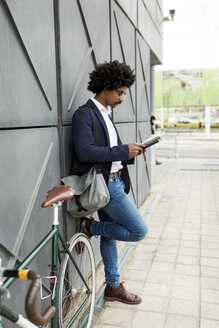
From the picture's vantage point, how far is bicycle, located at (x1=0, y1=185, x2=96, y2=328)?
2193mm

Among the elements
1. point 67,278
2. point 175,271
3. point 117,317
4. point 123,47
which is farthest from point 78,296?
point 123,47

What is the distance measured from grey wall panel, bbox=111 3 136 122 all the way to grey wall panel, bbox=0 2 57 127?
6.50 ft

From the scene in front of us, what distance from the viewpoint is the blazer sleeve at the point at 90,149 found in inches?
104

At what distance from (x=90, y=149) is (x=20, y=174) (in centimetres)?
59

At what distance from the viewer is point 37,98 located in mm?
2473

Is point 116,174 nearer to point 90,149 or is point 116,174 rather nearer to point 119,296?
point 90,149

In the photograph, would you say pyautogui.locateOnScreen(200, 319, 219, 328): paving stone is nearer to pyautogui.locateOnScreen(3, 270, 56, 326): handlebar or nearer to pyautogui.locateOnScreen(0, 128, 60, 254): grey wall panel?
pyautogui.locateOnScreen(0, 128, 60, 254): grey wall panel

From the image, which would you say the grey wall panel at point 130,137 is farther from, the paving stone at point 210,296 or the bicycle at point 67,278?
the paving stone at point 210,296

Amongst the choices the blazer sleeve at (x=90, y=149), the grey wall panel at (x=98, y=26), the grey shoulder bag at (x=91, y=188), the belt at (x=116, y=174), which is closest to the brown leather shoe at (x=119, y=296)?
the grey shoulder bag at (x=91, y=188)

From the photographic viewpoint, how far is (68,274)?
3.01m

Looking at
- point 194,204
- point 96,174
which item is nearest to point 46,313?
point 96,174

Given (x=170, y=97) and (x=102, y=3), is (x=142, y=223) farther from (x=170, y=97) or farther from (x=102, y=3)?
(x=170, y=97)

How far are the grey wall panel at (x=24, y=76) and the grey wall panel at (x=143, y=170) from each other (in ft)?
12.9

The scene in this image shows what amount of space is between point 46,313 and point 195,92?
28.5 metres
